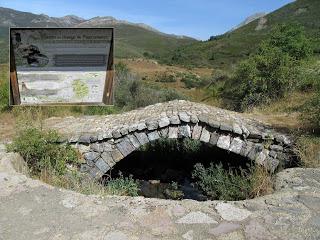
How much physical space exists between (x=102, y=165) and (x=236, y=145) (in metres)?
2.72

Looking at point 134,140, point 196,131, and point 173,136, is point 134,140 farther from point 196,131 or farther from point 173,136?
point 196,131

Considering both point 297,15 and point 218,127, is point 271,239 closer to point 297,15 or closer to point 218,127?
point 218,127

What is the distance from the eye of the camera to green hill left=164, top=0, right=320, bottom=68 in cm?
5200

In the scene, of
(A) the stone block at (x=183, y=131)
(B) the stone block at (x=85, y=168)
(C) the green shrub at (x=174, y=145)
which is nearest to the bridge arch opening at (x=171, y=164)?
(C) the green shrub at (x=174, y=145)

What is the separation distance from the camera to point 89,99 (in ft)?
25.7

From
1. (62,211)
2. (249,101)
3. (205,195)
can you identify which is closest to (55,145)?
(205,195)

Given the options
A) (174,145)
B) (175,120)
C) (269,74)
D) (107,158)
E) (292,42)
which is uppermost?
(292,42)

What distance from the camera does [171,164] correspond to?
12.9 m

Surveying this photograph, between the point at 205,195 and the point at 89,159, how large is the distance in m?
2.43

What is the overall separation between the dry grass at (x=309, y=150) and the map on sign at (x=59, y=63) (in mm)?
3493

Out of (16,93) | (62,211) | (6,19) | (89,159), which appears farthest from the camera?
(6,19)

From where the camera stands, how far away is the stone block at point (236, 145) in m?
9.61

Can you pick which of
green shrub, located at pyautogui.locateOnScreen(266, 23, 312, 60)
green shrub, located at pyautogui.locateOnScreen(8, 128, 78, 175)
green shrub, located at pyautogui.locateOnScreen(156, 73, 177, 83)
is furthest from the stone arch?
green shrub, located at pyautogui.locateOnScreen(156, 73, 177, 83)

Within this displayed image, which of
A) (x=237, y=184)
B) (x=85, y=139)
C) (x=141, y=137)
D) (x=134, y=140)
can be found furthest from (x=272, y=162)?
(x=85, y=139)
